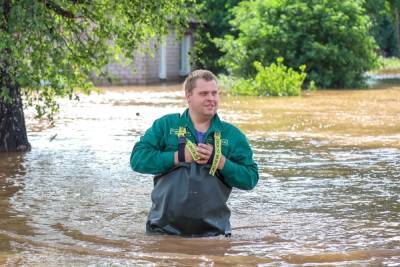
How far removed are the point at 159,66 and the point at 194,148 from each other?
3328cm

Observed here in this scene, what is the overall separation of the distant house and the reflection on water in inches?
714

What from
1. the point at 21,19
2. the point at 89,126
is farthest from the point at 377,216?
the point at 89,126

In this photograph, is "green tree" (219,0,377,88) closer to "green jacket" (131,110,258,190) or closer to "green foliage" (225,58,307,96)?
"green foliage" (225,58,307,96)

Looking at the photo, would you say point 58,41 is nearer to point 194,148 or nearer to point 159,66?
point 194,148

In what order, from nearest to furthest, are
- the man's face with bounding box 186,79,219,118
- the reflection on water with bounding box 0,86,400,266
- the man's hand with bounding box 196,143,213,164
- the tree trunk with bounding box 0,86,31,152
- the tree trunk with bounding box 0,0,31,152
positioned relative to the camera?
the man's hand with bounding box 196,143,213,164 → the man's face with bounding box 186,79,219,118 → the reflection on water with bounding box 0,86,400,266 → the tree trunk with bounding box 0,0,31,152 → the tree trunk with bounding box 0,86,31,152

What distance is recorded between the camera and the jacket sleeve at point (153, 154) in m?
7.00

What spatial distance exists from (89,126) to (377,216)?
990cm

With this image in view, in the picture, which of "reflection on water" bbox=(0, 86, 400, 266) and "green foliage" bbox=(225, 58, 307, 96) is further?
"green foliage" bbox=(225, 58, 307, 96)

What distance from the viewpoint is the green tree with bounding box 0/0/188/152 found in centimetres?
1162

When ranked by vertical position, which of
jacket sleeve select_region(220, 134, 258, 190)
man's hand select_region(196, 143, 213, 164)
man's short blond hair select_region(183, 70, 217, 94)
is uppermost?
man's short blond hair select_region(183, 70, 217, 94)

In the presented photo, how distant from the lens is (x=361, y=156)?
13.4 metres

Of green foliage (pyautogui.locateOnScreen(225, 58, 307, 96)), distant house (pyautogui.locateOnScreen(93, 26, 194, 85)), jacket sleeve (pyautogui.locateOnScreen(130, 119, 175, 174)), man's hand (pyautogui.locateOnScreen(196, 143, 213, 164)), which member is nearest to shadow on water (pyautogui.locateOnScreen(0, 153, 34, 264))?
jacket sleeve (pyautogui.locateOnScreen(130, 119, 175, 174))

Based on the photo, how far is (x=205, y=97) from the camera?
6.97 meters

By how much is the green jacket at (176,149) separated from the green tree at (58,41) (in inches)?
180
